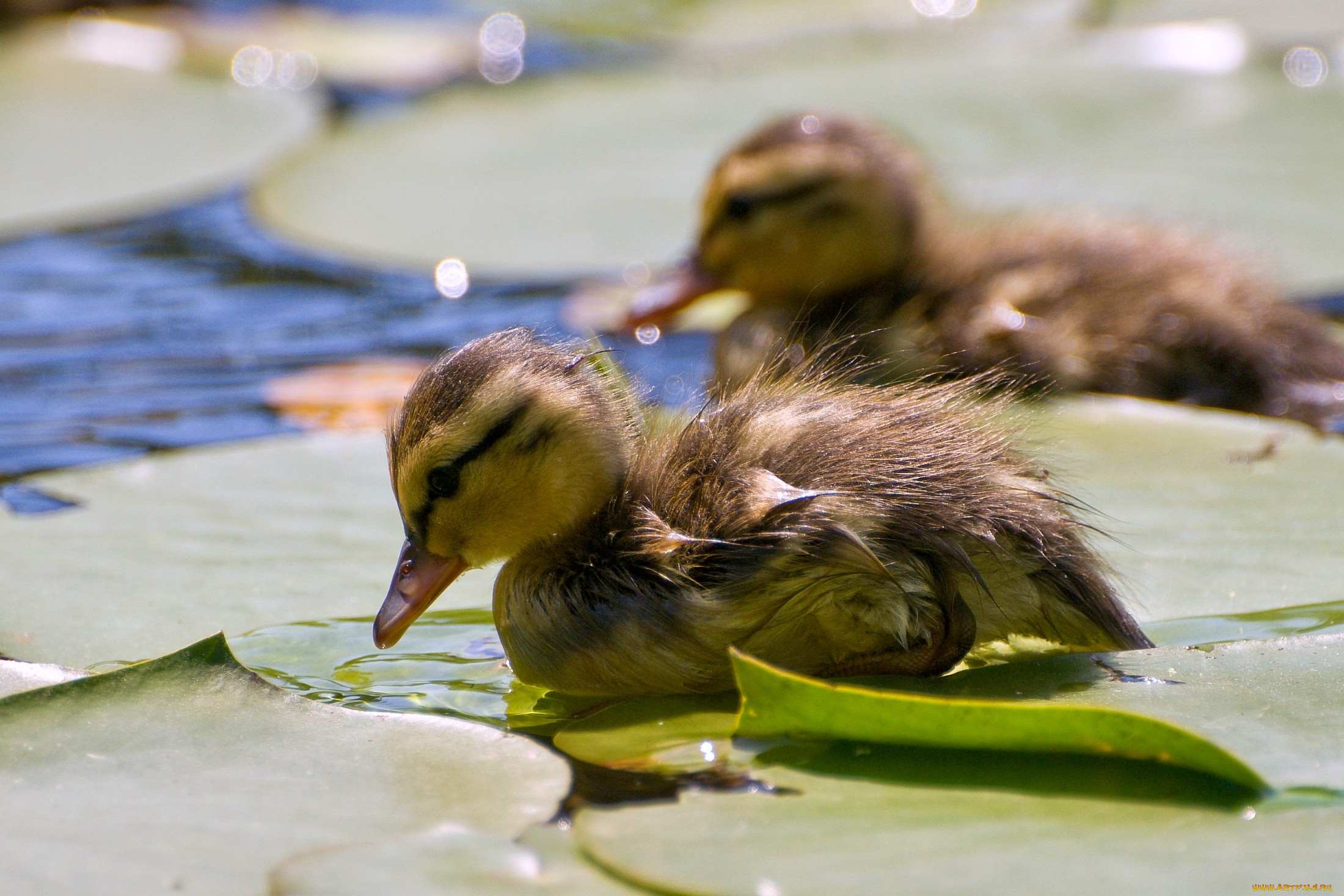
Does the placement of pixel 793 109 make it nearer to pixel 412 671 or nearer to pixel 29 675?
pixel 412 671

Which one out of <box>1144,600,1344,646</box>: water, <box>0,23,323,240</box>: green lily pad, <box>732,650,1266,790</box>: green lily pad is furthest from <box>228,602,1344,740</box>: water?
<box>0,23,323,240</box>: green lily pad

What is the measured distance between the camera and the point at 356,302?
14.8ft

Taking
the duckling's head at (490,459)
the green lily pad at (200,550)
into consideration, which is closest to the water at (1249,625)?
the duckling's head at (490,459)

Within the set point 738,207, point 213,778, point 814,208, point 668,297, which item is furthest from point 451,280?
point 213,778

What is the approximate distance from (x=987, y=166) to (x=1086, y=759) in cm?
355

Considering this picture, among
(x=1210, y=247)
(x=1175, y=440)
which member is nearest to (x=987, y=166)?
(x=1210, y=247)

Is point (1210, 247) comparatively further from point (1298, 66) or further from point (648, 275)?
point (1298, 66)

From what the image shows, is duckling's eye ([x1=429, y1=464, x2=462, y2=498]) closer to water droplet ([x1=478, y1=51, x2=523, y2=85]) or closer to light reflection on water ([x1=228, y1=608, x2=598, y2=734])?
light reflection on water ([x1=228, y1=608, x2=598, y2=734])

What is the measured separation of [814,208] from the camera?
377 centimetres

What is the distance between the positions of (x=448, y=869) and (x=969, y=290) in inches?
89.2

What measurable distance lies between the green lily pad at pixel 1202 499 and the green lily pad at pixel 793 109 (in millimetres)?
930

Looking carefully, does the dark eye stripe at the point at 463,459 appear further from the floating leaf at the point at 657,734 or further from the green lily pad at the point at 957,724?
the green lily pad at the point at 957,724

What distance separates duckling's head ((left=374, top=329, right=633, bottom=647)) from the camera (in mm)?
2191

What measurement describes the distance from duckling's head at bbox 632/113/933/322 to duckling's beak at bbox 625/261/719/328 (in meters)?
0.01
